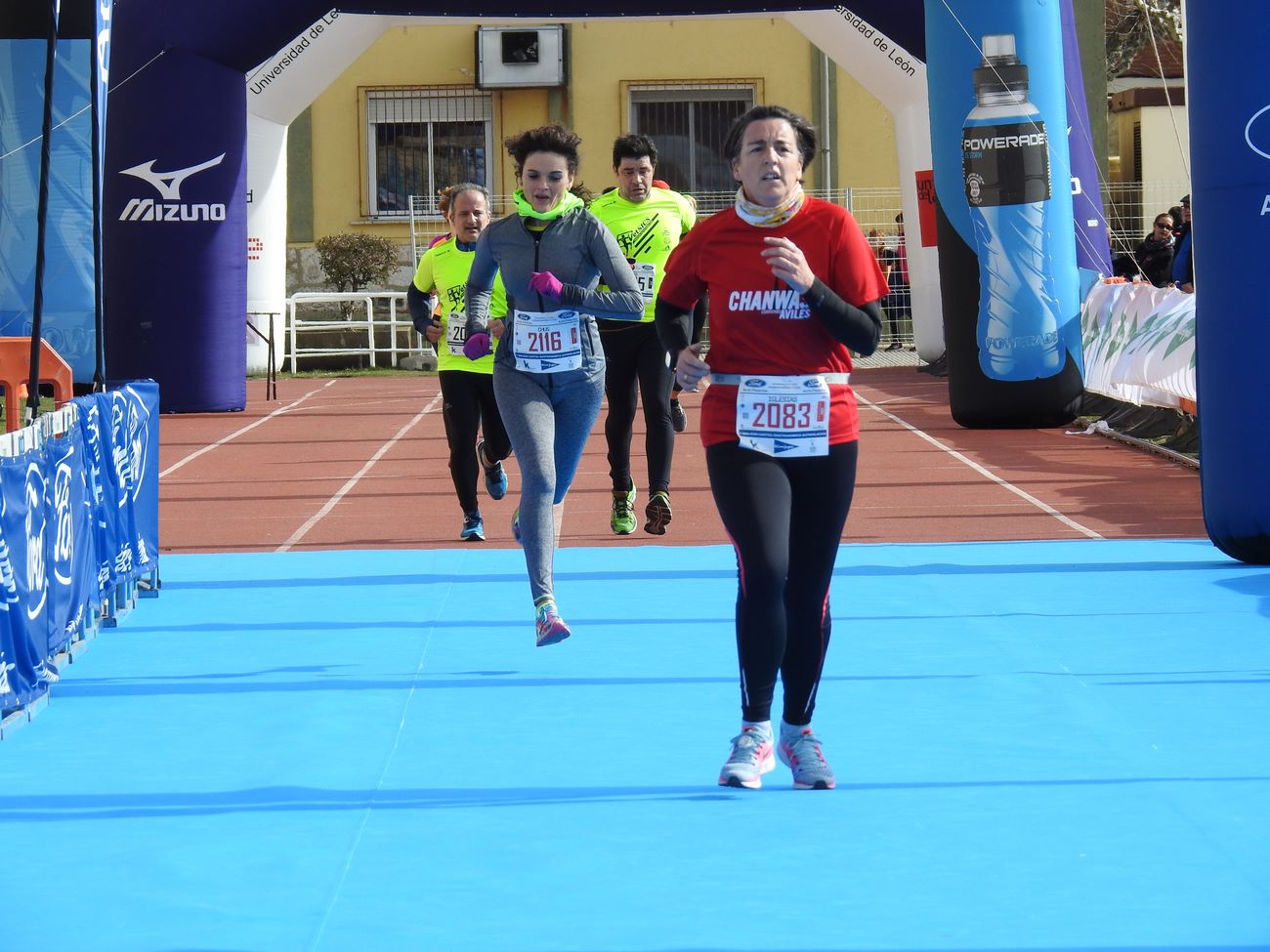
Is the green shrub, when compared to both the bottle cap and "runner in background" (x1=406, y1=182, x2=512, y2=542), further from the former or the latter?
"runner in background" (x1=406, y1=182, x2=512, y2=542)

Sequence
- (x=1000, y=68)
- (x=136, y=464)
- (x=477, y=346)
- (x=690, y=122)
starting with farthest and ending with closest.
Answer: (x=690, y=122) < (x=1000, y=68) < (x=136, y=464) < (x=477, y=346)

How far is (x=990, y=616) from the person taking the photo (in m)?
7.51

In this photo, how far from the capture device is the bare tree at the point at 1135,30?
30.7m

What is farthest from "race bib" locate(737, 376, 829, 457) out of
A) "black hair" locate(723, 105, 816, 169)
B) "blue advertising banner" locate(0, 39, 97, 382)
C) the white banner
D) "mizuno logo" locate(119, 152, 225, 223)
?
"mizuno logo" locate(119, 152, 225, 223)

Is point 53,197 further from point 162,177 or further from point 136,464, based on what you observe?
point 136,464

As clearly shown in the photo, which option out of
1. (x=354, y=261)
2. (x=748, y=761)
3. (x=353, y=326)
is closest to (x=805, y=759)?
(x=748, y=761)

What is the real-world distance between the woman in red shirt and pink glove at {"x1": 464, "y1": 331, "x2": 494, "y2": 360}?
220cm

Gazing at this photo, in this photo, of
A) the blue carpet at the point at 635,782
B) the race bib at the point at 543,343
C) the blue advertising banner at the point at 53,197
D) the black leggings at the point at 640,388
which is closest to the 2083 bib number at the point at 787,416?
the blue carpet at the point at 635,782

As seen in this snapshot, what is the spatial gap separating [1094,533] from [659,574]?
105 inches

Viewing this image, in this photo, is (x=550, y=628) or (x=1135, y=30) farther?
(x=1135, y=30)

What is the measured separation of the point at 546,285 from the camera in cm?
690

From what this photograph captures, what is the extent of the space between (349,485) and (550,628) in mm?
6640

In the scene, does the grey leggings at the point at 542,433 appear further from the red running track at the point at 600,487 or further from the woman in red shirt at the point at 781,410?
the red running track at the point at 600,487

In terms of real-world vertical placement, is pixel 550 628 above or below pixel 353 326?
below
